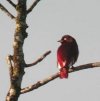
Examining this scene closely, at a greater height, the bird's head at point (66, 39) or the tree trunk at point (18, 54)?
the tree trunk at point (18, 54)

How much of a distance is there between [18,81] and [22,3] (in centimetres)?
105

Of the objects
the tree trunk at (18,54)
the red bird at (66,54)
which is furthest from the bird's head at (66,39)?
the tree trunk at (18,54)

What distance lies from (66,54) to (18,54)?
2823 mm

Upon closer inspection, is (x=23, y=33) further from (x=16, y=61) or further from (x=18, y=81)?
(x=18, y=81)

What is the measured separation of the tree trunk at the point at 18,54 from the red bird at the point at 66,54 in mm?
1702

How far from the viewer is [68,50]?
6465 millimetres

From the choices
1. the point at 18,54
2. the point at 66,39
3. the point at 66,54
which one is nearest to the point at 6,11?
the point at 18,54

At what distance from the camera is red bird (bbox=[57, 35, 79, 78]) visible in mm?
5727

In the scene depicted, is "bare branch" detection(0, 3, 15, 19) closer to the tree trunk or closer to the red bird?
the tree trunk

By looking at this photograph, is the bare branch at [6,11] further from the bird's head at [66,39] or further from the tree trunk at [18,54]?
the bird's head at [66,39]

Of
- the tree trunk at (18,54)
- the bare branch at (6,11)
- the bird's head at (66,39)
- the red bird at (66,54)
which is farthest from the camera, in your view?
the bird's head at (66,39)

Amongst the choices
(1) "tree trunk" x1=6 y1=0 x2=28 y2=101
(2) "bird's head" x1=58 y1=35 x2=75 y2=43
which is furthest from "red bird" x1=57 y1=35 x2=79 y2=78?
(1) "tree trunk" x1=6 y1=0 x2=28 y2=101

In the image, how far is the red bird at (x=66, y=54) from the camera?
225 inches

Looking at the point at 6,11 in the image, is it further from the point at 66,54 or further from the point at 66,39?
the point at 66,39
